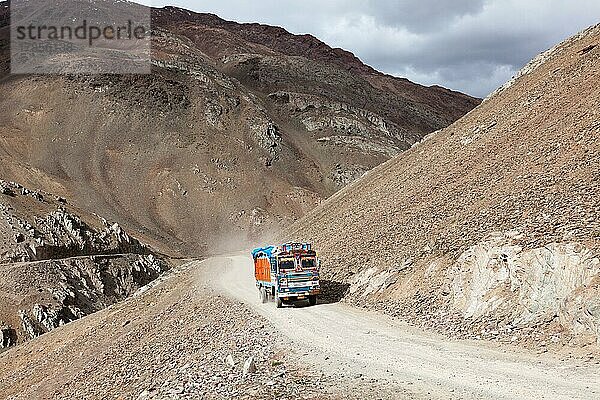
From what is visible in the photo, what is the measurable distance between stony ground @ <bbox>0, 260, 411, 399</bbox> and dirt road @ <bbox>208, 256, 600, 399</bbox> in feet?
2.89

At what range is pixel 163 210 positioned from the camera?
96.8 metres

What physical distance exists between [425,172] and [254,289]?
52.4 feet

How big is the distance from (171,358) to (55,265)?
32499 millimetres

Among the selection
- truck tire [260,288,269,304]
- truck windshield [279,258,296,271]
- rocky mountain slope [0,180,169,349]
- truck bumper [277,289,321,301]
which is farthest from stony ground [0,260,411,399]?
rocky mountain slope [0,180,169,349]

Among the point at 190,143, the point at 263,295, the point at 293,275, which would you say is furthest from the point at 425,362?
the point at 190,143

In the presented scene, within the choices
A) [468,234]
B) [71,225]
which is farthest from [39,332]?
[468,234]

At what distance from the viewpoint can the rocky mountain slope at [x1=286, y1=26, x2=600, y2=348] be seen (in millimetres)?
17531

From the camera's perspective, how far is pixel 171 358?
2353cm

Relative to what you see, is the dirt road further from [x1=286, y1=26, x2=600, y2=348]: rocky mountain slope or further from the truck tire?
the truck tire

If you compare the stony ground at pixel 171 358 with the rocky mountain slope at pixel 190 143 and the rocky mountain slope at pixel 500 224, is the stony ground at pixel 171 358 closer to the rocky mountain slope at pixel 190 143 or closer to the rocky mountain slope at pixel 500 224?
the rocky mountain slope at pixel 500 224

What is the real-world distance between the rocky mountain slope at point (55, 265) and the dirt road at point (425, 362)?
95.8ft

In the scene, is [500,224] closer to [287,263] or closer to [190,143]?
[287,263]

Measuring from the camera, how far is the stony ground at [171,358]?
51.8 ft

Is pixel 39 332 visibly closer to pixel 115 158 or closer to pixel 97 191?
pixel 97 191
